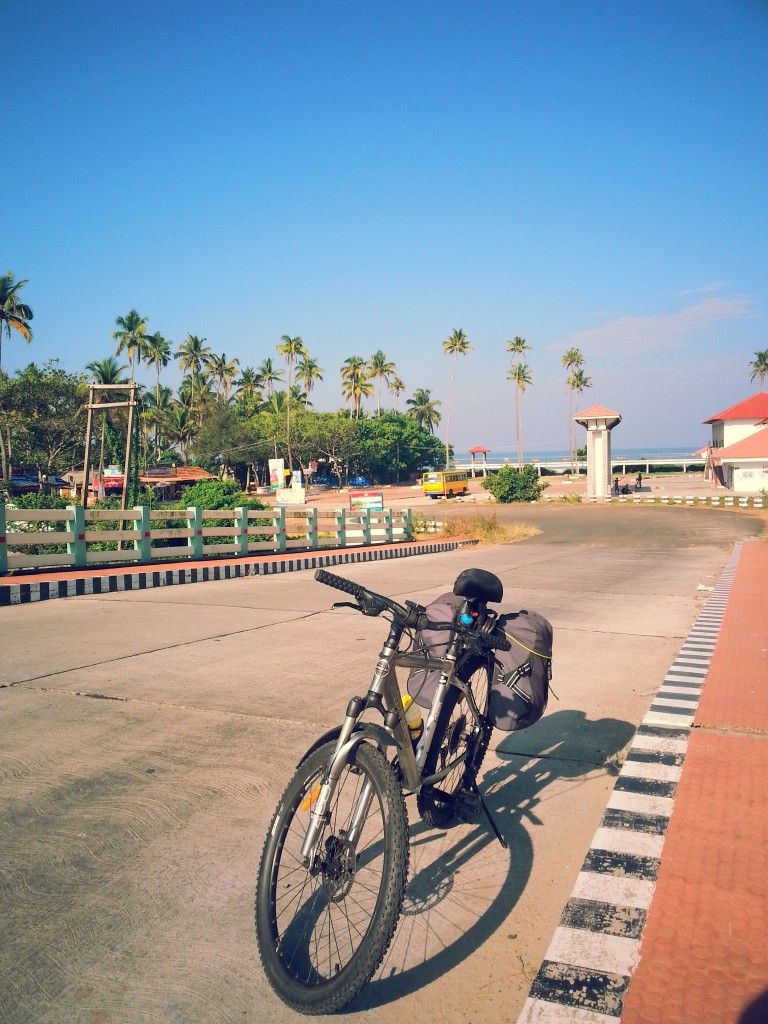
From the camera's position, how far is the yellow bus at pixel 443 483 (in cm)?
6631

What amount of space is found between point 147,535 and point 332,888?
14962 millimetres

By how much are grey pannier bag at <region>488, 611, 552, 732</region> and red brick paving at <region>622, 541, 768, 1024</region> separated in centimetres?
90

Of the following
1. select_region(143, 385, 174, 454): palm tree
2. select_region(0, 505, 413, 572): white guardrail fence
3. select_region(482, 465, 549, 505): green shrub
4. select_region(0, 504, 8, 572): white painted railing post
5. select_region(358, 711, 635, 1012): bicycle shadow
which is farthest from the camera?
select_region(143, 385, 174, 454): palm tree

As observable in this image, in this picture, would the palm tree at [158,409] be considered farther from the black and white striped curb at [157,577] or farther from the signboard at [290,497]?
the black and white striped curb at [157,577]

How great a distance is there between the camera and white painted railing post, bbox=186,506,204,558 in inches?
715

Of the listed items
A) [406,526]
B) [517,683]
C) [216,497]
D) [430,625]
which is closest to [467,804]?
[517,683]

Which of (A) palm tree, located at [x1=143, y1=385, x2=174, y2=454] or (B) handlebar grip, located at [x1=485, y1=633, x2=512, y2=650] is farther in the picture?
(A) palm tree, located at [x1=143, y1=385, x2=174, y2=454]

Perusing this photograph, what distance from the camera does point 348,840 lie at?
8.91 feet

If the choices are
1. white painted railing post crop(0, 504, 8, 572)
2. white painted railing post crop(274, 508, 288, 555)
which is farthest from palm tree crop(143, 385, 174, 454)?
white painted railing post crop(0, 504, 8, 572)

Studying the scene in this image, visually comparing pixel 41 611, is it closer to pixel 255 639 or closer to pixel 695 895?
pixel 255 639

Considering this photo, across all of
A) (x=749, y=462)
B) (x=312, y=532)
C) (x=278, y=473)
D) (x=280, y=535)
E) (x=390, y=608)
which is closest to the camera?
(x=390, y=608)

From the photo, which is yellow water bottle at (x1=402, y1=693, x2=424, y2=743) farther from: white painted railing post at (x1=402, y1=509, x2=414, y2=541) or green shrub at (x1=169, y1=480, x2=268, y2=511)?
white painted railing post at (x1=402, y1=509, x2=414, y2=541)

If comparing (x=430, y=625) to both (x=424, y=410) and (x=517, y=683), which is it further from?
(x=424, y=410)

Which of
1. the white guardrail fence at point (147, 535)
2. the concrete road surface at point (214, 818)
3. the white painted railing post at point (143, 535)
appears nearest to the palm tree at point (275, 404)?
the white guardrail fence at point (147, 535)
